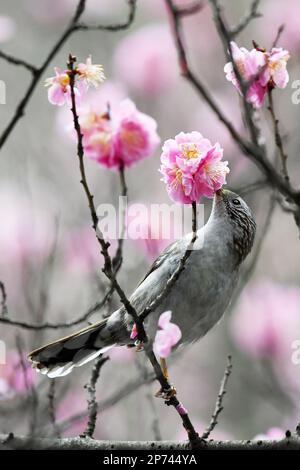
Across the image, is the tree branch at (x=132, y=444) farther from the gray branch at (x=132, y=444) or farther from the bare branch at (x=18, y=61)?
the bare branch at (x=18, y=61)

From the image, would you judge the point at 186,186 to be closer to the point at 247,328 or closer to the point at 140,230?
the point at 140,230

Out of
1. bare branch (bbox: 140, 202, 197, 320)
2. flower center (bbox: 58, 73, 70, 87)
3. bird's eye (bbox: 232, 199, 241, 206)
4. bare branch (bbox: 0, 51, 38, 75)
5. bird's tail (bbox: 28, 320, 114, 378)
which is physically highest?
flower center (bbox: 58, 73, 70, 87)

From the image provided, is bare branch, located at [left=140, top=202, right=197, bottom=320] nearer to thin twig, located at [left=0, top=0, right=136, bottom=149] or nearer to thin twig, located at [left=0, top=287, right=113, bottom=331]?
thin twig, located at [left=0, top=287, right=113, bottom=331]

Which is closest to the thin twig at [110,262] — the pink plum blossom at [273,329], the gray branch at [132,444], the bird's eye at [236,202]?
the gray branch at [132,444]

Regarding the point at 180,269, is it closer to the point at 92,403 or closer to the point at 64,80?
the point at 64,80

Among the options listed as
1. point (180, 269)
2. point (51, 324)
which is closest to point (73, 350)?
point (51, 324)

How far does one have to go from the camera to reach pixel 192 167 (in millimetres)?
3088

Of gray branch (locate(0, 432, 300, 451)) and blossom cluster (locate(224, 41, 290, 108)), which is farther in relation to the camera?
gray branch (locate(0, 432, 300, 451))

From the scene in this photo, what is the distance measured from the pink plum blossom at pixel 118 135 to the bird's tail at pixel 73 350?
5.41 feet

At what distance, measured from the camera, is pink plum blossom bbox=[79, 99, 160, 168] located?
324cm

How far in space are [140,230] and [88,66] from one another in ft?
5.08

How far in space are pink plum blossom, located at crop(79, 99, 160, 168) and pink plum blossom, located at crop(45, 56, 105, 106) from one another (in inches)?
4.3

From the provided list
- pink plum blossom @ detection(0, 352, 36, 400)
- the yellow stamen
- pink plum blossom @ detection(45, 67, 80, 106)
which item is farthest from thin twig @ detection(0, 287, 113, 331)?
pink plum blossom @ detection(0, 352, 36, 400)
